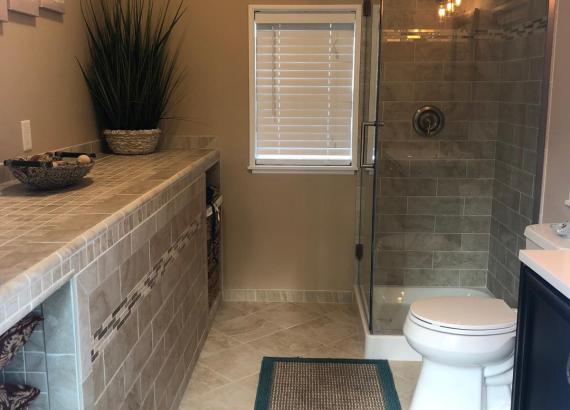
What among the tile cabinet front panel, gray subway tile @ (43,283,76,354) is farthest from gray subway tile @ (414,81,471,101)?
gray subway tile @ (43,283,76,354)

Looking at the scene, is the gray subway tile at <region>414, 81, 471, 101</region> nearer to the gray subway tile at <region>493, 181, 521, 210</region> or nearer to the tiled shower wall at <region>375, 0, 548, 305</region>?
the tiled shower wall at <region>375, 0, 548, 305</region>

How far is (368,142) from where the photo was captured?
11.0ft

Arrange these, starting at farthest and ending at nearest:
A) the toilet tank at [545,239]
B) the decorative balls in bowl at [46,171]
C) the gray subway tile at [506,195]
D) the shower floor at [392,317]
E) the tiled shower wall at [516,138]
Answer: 1. the gray subway tile at [506,195]
2. the shower floor at [392,317]
3. the tiled shower wall at [516,138]
4. the toilet tank at [545,239]
5. the decorative balls in bowl at [46,171]

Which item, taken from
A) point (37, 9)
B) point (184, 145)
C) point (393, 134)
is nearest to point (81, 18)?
point (37, 9)

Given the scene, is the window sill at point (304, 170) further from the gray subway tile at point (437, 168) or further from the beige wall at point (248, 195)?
the gray subway tile at point (437, 168)

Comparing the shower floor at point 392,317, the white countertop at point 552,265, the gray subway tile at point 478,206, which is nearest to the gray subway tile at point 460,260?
the shower floor at point 392,317

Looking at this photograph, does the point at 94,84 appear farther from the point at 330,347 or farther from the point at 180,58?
the point at 330,347

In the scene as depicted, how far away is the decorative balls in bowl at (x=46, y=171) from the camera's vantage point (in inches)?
72.6

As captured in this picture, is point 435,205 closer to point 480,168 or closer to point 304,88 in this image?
point 480,168

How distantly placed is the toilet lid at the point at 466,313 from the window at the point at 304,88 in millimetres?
1343

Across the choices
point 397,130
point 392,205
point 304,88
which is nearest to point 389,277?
point 392,205

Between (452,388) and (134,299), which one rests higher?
(134,299)

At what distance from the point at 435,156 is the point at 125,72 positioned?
1.85 metres

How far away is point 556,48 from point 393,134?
41.6 inches
